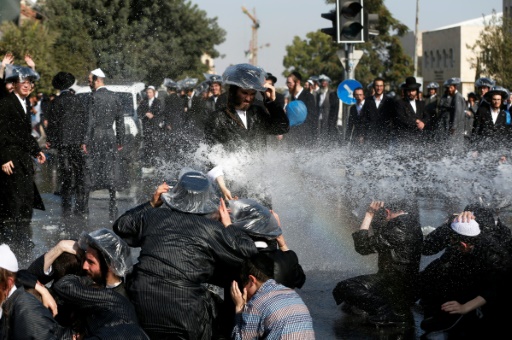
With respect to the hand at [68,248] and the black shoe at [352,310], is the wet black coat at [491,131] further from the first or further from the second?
the hand at [68,248]

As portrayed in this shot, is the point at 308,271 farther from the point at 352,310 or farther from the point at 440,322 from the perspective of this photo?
the point at 440,322

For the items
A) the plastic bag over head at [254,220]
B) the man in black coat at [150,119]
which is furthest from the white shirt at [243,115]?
the man in black coat at [150,119]

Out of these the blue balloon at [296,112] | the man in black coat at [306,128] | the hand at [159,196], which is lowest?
the man in black coat at [306,128]

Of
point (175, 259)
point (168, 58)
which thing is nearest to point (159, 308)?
point (175, 259)

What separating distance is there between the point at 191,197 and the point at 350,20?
993cm

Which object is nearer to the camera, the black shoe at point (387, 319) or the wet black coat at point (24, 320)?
the wet black coat at point (24, 320)

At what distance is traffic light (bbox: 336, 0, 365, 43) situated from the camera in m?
15.1

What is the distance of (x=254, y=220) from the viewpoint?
20.2 feet

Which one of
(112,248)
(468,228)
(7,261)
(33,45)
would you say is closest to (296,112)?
(468,228)

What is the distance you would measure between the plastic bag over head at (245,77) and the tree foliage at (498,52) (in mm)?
31855

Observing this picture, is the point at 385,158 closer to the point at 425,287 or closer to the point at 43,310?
the point at 425,287

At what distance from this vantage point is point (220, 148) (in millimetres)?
7832

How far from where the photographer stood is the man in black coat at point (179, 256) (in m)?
5.58

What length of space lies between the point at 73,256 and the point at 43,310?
839mm
